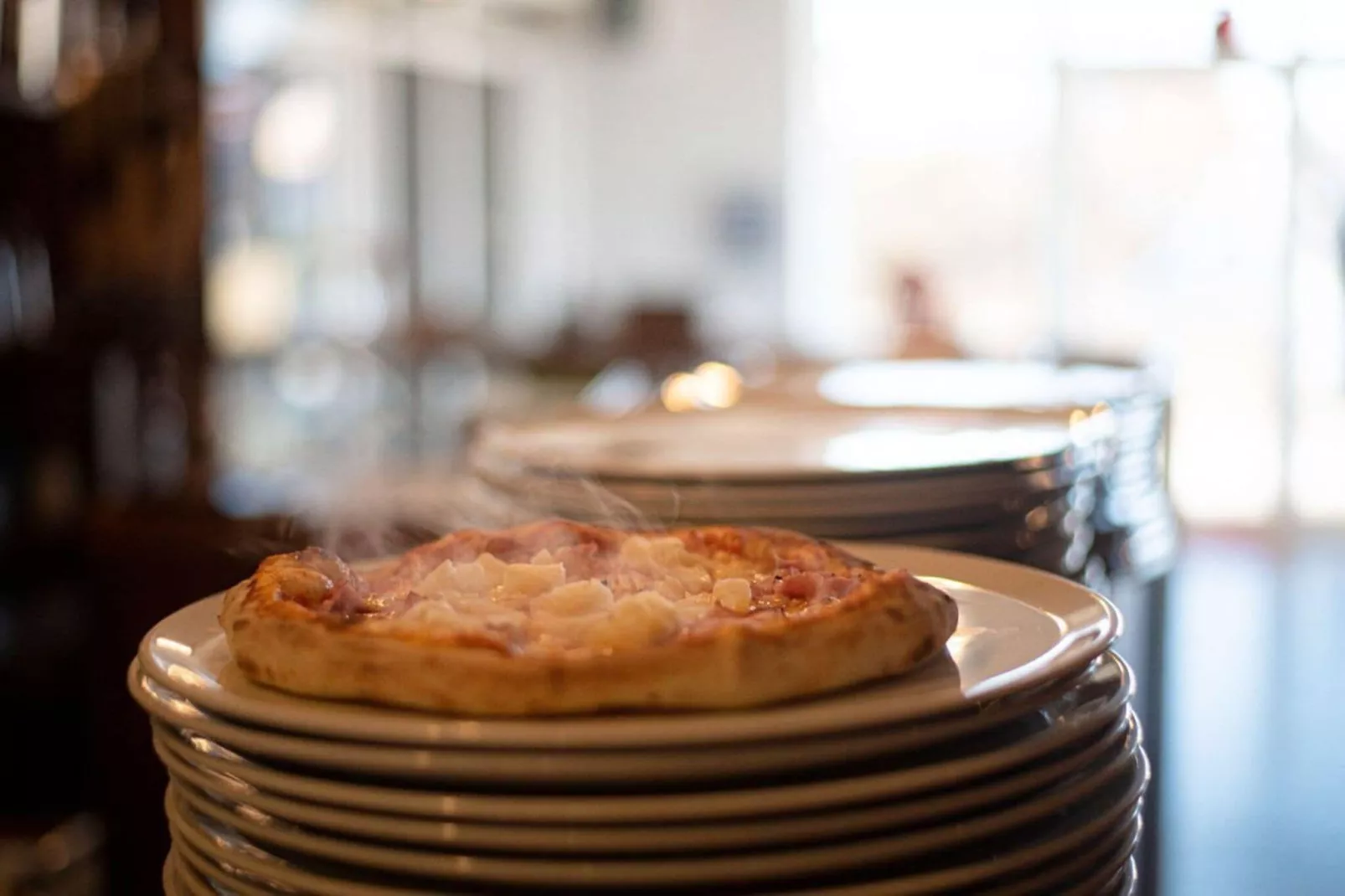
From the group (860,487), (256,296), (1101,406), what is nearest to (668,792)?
(860,487)

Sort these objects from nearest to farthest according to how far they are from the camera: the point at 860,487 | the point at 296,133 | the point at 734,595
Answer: the point at 734,595 < the point at 860,487 < the point at 296,133

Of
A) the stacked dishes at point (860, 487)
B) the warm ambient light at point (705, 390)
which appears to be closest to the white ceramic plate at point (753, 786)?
the stacked dishes at point (860, 487)

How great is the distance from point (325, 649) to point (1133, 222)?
7971 mm

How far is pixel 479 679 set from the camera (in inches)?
18.9

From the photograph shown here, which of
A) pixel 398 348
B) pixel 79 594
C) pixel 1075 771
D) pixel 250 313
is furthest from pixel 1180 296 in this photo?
pixel 1075 771

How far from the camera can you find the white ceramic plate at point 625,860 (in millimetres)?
455

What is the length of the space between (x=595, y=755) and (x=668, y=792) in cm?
3

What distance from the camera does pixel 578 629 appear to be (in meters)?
0.53

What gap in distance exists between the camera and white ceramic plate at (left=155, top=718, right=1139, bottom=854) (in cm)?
45

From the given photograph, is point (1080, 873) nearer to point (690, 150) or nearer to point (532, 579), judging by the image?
point (532, 579)

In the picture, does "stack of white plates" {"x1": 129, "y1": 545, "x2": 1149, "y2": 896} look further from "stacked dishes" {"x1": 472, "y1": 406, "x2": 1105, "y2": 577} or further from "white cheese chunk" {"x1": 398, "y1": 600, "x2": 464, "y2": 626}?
"stacked dishes" {"x1": 472, "y1": 406, "x2": 1105, "y2": 577}

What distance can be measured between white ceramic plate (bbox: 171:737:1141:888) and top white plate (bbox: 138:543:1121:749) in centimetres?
4

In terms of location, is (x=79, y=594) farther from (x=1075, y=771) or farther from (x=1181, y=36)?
(x=1181, y=36)

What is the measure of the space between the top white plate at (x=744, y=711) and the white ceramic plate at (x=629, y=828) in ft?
0.09
